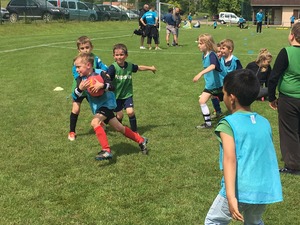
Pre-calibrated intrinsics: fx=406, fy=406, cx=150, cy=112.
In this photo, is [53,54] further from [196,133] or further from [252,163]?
[252,163]

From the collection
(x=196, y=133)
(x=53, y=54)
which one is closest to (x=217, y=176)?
(x=196, y=133)

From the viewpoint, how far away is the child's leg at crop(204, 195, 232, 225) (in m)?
2.99

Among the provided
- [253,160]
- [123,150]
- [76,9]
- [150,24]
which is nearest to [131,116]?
[123,150]

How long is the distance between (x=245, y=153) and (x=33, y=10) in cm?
3325

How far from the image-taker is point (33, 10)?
33.2 meters

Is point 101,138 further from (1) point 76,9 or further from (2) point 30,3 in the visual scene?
(1) point 76,9

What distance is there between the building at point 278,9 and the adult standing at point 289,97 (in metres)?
71.0

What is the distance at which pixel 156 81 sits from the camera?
12.1 meters

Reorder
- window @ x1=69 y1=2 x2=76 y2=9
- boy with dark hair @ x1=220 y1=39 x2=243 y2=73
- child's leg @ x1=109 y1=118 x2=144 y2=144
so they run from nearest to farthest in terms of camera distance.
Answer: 1. child's leg @ x1=109 y1=118 x2=144 y2=144
2. boy with dark hair @ x1=220 y1=39 x2=243 y2=73
3. window @ x1=69 y1=2 x2=76 y2=9

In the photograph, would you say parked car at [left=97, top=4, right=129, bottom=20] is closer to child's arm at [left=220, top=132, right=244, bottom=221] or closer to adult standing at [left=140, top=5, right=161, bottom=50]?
adult standing at [left=140, top=5, right=161, bottom=50]

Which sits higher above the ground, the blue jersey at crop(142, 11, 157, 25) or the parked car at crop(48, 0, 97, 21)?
the parked car at crop(48, 0, 97, 21)

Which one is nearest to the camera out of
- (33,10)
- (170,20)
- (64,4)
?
(170,20)

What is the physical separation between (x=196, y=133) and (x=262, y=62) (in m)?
3.61

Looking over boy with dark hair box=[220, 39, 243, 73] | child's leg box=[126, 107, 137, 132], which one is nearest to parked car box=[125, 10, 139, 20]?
boy with dark hair box=[220, 39, 243, 73]
